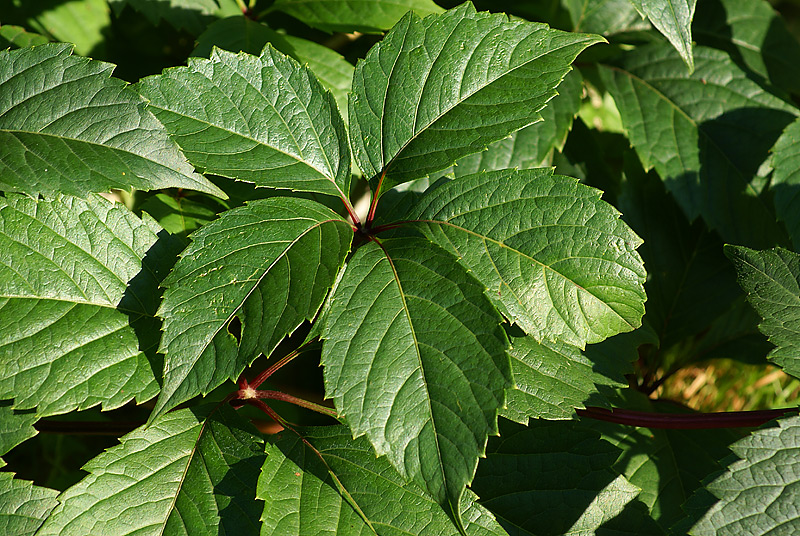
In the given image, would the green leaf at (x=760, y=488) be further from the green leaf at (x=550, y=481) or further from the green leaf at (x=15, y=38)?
the green leaf at (x=15, y=38)

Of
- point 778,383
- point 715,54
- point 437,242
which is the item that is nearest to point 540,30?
point 437,242

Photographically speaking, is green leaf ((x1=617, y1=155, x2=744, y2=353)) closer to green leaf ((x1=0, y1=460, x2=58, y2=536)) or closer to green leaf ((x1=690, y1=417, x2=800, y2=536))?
green leaf ((x1=690, y1=417, x2=800, y2=536))

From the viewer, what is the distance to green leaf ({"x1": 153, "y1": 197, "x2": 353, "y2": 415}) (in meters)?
0.80

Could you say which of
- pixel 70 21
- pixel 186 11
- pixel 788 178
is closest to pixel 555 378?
pixel 788 178

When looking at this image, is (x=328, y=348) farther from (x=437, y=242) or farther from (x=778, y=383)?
(x=778, y=383)

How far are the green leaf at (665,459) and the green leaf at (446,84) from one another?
610mm

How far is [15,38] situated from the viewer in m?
1.34

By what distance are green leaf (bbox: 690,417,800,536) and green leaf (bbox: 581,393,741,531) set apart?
32 cm

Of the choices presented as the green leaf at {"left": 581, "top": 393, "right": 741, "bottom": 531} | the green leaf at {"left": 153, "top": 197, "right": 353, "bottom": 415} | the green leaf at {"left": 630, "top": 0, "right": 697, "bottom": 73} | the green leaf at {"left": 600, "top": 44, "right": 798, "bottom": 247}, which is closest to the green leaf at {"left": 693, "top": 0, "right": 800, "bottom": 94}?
the green leaf at {"left": 600, "top": 44, "right": 798, "bottom": 247}

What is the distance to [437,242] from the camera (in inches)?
37.1

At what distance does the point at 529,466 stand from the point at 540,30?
725 millimetres

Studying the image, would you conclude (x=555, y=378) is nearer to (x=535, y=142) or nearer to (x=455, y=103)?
(x=455, y=103)

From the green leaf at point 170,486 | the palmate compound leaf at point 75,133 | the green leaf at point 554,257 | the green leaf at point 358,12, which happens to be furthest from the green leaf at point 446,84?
the green leaf at point 170,486

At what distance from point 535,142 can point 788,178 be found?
0.54m
